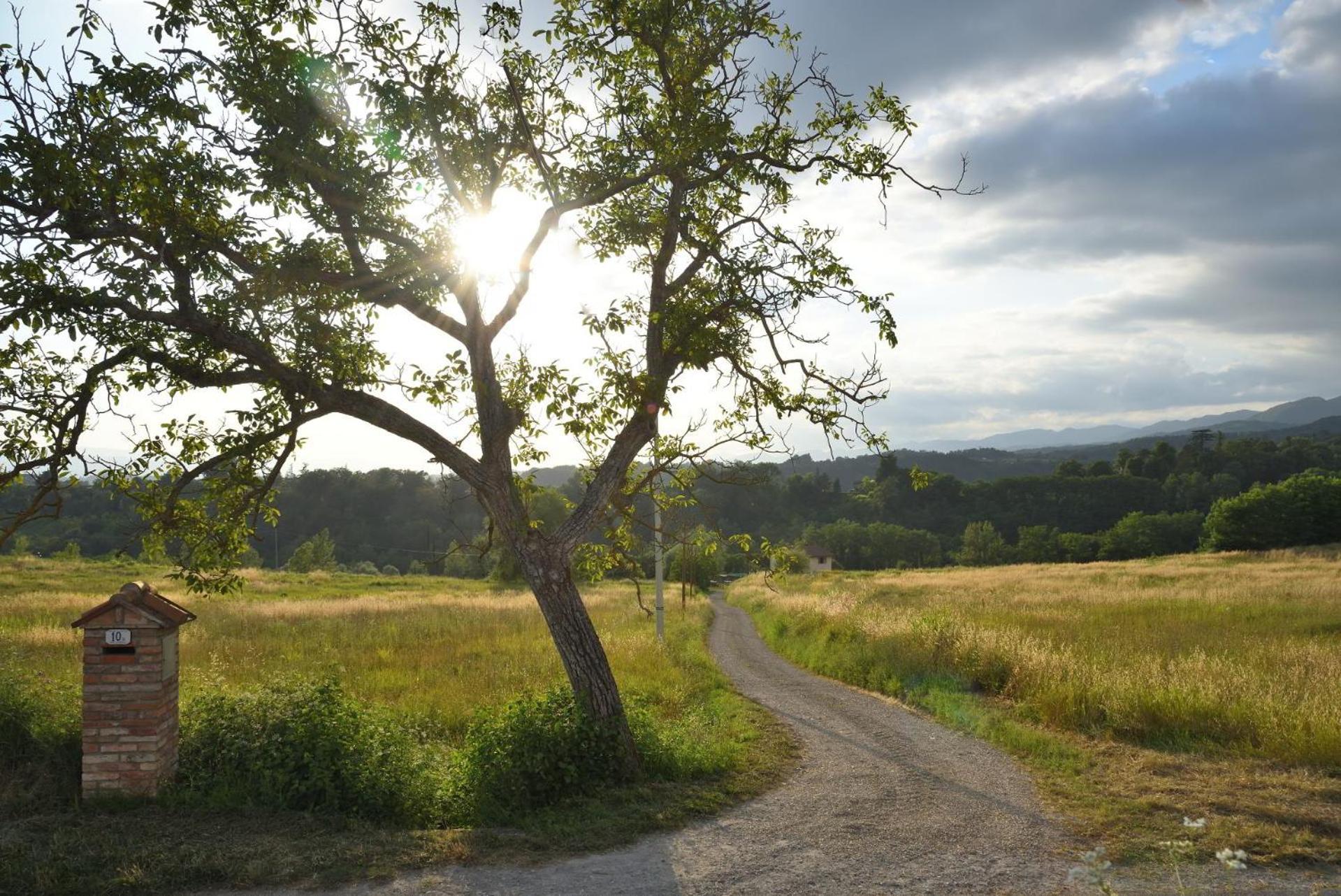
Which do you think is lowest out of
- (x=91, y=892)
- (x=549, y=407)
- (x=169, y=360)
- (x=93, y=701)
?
(x=91, y=892)

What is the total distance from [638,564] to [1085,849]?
17.4ft

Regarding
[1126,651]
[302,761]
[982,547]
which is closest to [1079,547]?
[982,547]

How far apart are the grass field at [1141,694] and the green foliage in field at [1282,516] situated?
47.3 metres

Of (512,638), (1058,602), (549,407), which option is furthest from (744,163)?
(1058,602)

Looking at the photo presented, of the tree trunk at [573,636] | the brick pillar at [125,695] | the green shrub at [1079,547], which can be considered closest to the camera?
the brick pillar at [125,695]

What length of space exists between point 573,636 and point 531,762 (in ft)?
4.34

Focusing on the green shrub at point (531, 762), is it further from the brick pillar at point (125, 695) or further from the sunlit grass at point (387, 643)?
the sunlit grass at point (387, 643)

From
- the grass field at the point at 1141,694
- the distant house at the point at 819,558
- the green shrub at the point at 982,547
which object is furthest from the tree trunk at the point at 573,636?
the green shrub at the point at 982,547

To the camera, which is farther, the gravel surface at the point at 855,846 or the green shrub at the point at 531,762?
the green shrub at the point at 531,762

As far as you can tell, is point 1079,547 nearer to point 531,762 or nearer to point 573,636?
point 573,636

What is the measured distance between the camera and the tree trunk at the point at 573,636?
326 inches

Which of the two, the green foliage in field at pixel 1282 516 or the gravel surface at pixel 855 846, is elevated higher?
the gravel surface at pixel 855 846

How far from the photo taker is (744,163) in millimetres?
9070

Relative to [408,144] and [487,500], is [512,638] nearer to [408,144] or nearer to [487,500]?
[487,500]
